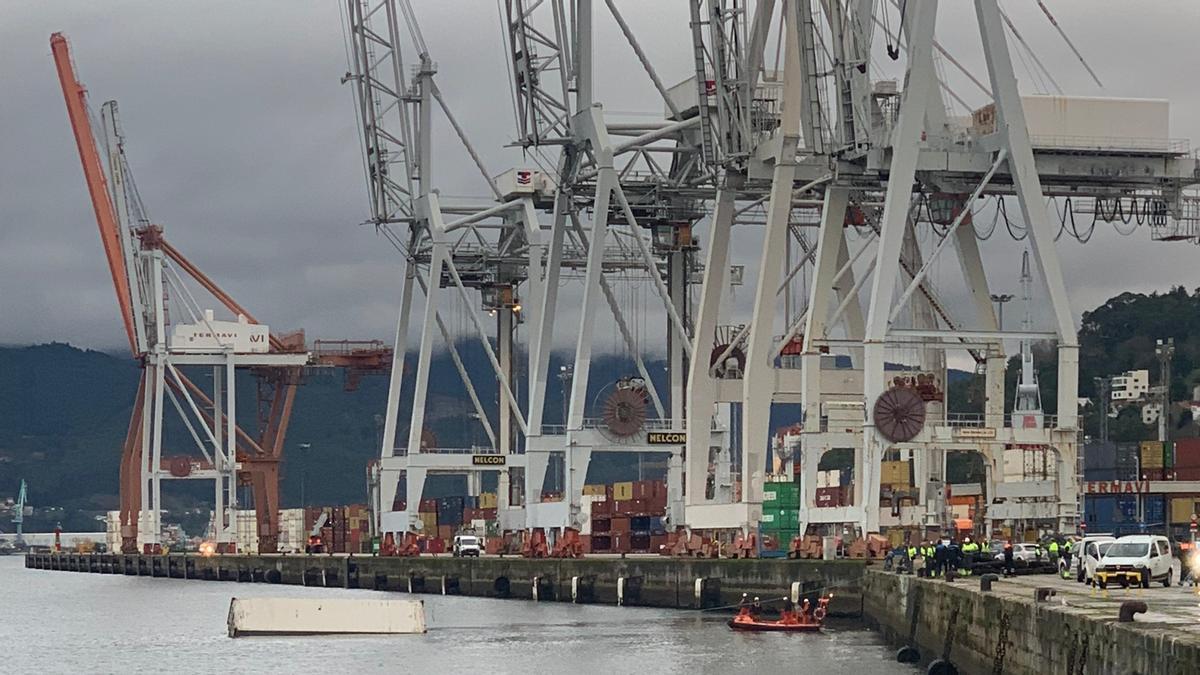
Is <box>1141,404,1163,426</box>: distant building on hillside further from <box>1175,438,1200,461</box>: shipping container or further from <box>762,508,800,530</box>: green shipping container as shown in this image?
<box>762,508,800,530</box>: green shipping container

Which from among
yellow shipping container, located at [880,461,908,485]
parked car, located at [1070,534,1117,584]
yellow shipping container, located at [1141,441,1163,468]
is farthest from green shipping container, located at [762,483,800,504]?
yellow shipping container, located at [1141,441,1163,468]

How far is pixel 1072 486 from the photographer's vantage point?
65.4 metres

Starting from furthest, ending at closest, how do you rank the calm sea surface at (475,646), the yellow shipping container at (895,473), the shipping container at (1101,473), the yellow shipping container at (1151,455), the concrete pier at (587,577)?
the shipping container at (1101,473), the yellow shipping container at (895,473), the yellow shipping container at (1151,455), the concrete pier at (587,577), the calm sea surface at (475,646)

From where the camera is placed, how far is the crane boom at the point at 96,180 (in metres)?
144

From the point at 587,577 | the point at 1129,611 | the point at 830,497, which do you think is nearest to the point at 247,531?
the point at 830,497

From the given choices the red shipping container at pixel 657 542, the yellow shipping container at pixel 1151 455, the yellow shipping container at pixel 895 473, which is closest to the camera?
the red shipping container at pixel 657 542

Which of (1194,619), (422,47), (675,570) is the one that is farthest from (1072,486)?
(422,47)

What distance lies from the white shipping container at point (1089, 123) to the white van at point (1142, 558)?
19760mm

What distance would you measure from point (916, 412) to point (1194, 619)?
29.4 m

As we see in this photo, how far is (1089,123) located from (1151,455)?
43875mm

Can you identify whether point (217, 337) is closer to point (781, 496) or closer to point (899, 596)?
point (781, 496)

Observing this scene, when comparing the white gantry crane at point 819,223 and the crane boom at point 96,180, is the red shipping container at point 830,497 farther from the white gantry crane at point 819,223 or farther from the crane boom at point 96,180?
the crane boom at point 96,180

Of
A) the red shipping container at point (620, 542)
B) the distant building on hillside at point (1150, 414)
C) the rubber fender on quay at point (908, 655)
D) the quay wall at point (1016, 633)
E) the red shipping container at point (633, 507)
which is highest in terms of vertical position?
the distant building on hillside at point (1150, 414)

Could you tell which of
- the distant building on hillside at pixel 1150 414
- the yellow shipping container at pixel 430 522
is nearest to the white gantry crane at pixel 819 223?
the yellow shipping container at pixel 430 522
